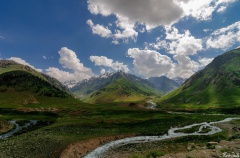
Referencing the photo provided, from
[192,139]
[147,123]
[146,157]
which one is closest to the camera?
[146,157]

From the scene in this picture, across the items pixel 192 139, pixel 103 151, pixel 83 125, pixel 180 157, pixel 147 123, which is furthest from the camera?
pixel 147 123

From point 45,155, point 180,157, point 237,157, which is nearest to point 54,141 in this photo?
point 45,155

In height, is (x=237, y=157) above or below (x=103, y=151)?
above

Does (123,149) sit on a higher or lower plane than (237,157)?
lower

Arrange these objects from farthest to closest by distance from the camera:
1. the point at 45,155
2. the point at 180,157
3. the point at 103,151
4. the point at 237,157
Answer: the point at 103,151, the point at 45,155, the point at 180,157, the point at 237,157

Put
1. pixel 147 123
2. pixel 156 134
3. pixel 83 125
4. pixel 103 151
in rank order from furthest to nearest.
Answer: pixel 147 123
pixel 83 125
pixel 156 134
pixel 103 151

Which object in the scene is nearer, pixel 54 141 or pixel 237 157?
pixel 237 157

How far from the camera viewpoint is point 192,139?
224 ft

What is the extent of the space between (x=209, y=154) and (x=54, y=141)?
125 feet

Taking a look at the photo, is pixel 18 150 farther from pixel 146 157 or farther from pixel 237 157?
pixel 237 157

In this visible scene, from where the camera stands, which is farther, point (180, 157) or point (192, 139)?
point (192, 139)

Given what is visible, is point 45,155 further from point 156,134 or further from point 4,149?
point 156,134

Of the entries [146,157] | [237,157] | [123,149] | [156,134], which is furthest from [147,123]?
[237,157]

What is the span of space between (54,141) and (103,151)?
13.5m
